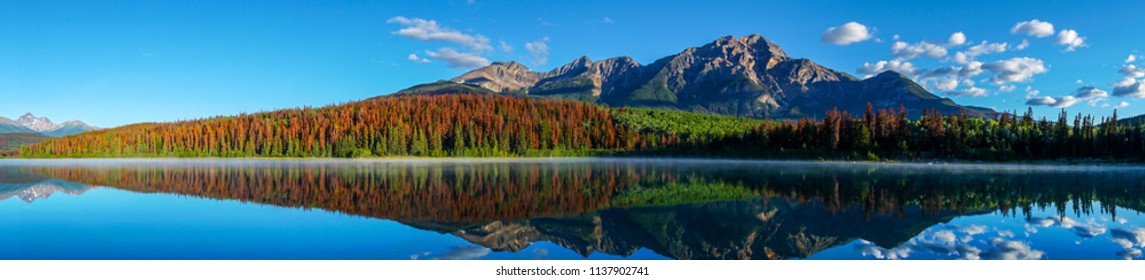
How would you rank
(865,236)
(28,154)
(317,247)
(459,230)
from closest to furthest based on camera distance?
(317,247), (865,236), (459,230), (28,154)

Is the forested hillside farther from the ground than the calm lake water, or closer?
farther from the ground

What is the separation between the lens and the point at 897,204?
24.5 meters

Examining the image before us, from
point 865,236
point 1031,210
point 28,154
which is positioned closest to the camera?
point 865,236

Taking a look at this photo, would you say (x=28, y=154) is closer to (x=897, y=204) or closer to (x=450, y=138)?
(x=450, y=138)

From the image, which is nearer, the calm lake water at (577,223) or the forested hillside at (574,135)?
the calm lake water at (577,223)

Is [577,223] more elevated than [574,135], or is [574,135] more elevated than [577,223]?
[574,135]

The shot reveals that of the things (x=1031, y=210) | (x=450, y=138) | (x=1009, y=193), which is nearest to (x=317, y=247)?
(x=1031, y=210)

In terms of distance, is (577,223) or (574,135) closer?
(577,223)

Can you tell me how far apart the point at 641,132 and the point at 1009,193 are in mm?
95940

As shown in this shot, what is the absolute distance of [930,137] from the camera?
8150cm

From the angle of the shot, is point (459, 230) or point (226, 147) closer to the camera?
point (459, 230)

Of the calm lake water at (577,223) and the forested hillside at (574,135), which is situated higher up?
the forested hillside at (574,135)

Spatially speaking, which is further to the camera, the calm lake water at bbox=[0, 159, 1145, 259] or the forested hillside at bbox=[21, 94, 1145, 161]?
the forested hillside at bbox=[21, 94, 1145, 161]
